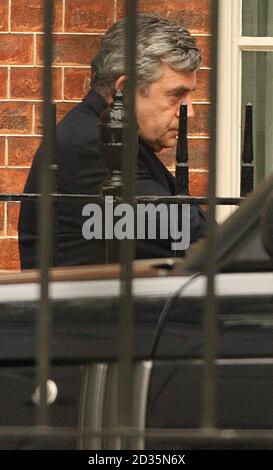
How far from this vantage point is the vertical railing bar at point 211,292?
1964 millimetres

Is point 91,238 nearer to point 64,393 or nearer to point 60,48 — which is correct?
point 60,48

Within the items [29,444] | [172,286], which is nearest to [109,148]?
[172,286]

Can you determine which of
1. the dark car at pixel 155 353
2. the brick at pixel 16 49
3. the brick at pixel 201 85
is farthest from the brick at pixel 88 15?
the dark car at pixel 155 353

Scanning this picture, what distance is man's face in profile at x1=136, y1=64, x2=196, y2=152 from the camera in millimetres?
4918

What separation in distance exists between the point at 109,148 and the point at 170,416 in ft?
7.14

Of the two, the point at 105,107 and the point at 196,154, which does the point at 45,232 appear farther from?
the point at 196,154

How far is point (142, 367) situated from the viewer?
97.3 inches

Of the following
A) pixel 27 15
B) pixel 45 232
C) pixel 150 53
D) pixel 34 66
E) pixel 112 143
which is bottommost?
pixel 45 232

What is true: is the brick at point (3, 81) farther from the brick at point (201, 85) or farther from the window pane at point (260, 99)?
the window pane at point (260, 99)

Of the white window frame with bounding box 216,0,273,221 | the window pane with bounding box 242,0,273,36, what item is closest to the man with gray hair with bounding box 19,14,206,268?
the white window frame with bounding box 216,0,273,221

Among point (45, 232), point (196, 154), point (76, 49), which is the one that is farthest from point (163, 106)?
point (45, 232)

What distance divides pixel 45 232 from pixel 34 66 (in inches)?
165

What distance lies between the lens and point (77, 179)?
5016 millimetres

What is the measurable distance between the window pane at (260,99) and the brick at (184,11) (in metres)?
0.42
